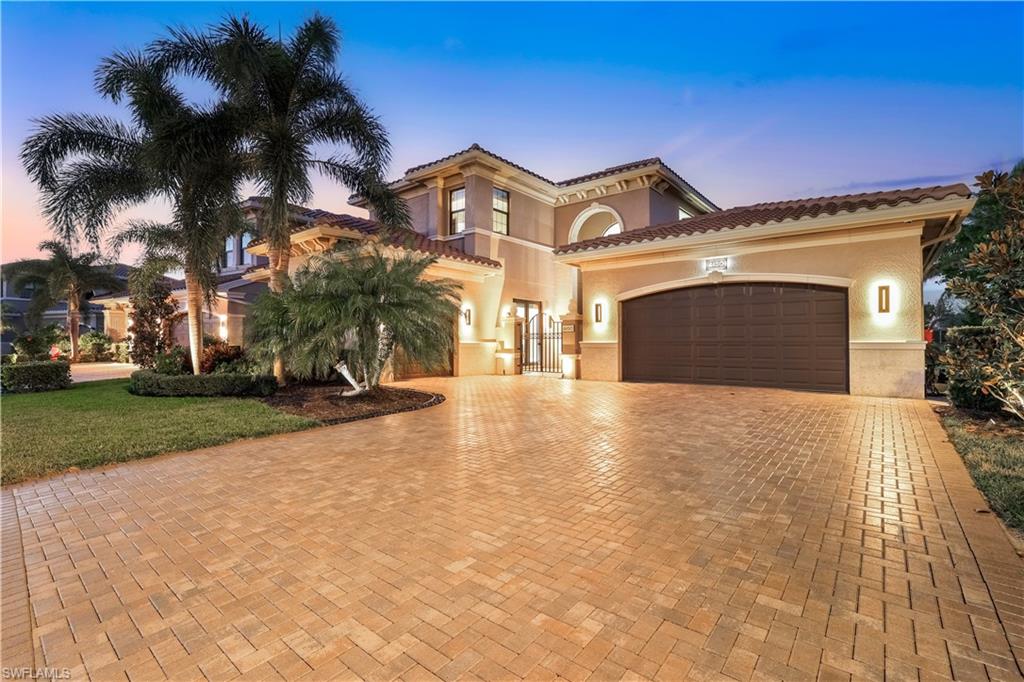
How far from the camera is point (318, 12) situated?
11.3 metres

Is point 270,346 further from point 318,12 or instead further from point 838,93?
point 838,93

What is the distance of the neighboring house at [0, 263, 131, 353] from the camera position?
83.8 feet

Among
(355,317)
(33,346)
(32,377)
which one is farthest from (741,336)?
(33,346)

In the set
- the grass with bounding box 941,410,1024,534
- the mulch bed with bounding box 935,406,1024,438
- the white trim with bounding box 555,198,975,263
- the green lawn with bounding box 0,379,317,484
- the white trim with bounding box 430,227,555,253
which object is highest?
the white trim with bounding box 430,227,555,253

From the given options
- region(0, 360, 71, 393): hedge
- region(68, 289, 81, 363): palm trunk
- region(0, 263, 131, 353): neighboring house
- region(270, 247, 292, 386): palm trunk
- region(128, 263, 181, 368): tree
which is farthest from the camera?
region(0, 263, 131, 353): neighboring house

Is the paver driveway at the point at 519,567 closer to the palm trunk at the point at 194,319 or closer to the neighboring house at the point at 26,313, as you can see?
the palm trunk at the point at 194,319

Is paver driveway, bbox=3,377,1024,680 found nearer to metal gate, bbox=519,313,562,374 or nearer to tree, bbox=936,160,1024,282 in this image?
metal gate, bbox=519,313,562,374

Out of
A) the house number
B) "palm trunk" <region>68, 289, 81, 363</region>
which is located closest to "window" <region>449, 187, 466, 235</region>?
the house number

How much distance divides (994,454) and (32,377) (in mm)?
21388

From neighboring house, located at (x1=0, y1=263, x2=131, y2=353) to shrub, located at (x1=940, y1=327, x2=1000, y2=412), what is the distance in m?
33.4

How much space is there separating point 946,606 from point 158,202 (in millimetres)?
15663

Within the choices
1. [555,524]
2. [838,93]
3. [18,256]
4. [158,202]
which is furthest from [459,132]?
[18,256]

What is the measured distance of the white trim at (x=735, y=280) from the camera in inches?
448

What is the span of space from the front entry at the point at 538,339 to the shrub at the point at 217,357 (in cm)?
1040
